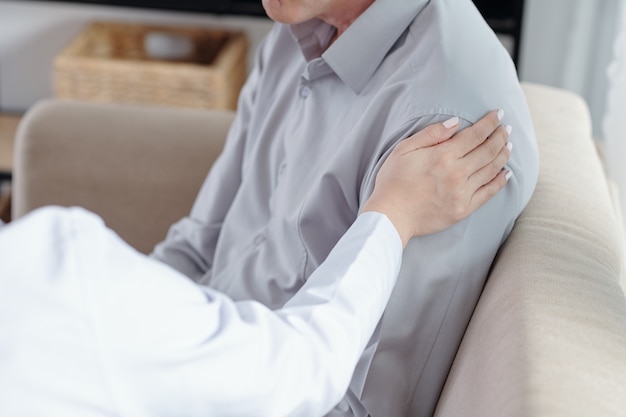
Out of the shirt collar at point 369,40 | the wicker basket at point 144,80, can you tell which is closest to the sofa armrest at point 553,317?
the shirt collar at point 369,40

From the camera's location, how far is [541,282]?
0.99 m

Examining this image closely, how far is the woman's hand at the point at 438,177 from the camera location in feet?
3.38

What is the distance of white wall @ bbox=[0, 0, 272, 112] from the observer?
258 cm

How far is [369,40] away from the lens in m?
1.17

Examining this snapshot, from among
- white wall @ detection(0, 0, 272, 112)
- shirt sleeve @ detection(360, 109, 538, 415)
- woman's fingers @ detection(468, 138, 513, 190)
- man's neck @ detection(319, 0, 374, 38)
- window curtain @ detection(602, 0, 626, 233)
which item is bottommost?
white wall @ detection(0, 0, 272, 112)

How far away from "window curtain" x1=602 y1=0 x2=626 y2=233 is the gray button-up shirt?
65 cm

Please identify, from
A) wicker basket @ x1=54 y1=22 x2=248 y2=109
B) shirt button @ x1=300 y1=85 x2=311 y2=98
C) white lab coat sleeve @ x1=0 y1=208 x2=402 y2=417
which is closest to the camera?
white lab coat sleeve @ x1=0 y1=208 x2=402 y2=417

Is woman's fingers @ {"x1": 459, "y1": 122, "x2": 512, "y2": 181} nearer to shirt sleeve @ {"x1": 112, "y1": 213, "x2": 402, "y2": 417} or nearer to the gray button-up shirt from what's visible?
the gray button-up shirt

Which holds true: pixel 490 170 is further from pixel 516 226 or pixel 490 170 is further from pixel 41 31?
pixel 41 31

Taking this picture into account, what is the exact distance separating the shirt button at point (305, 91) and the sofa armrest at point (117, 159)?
14.9 inches

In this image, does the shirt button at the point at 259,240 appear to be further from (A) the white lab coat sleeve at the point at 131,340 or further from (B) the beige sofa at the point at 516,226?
(A) the white lab coat sleeve at the point at 131,340

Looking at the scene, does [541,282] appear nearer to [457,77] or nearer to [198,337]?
[457,77]

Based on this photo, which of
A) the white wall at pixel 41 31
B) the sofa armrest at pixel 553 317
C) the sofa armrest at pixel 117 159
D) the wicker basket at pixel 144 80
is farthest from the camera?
the white wall at pixel 41 31

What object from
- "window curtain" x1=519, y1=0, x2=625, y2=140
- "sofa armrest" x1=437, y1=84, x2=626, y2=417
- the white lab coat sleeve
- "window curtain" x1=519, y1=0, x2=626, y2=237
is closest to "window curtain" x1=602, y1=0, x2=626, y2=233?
"window curtain" x1=519, y1=0, x2=626, y2=237
